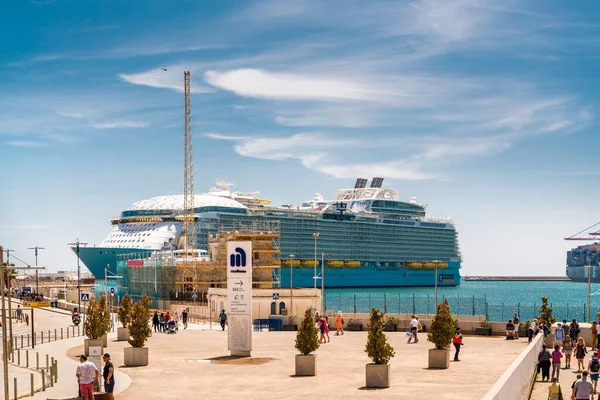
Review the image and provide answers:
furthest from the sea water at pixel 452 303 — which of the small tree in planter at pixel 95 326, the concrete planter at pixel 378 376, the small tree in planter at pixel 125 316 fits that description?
the concrete planter at pixel 378 376

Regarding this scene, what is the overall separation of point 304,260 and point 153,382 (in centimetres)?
12511

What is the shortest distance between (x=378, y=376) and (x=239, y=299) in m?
10.8

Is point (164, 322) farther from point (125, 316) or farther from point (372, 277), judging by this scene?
point (372, 277)

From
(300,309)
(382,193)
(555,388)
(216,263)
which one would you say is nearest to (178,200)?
(382,193)

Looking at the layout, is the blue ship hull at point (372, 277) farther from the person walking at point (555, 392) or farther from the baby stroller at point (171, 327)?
the person walking at point (555, 392)

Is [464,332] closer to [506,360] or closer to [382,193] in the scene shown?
[506,360]

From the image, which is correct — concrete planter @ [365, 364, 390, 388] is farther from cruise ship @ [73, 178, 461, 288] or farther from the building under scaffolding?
cruise ship @ [73, 178, 461, 288]

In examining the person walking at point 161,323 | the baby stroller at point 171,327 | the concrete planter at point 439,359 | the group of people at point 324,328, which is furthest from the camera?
the person walking at point 161,323

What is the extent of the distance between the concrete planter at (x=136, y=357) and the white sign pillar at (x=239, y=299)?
13.7 ft

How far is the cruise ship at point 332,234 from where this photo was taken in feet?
468

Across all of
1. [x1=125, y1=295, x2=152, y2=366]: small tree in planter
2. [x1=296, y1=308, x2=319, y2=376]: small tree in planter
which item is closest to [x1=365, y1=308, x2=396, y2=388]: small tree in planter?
[x1=296, y1=308, x2=319, y2=376]: small tree in planter

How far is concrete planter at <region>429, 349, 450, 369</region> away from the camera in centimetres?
2805

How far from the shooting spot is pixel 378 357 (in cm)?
2433

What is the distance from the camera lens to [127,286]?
101312 mm
